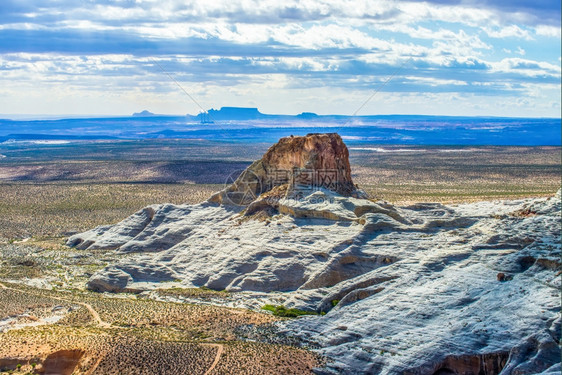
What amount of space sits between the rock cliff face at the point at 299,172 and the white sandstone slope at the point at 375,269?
163mm

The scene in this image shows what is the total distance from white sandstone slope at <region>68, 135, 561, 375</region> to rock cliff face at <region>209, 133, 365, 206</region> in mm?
163

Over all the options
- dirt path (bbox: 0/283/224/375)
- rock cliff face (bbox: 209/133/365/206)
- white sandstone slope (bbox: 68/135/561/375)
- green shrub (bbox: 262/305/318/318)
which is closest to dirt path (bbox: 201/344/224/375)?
dirt path (bbox: 0/283/224/375)

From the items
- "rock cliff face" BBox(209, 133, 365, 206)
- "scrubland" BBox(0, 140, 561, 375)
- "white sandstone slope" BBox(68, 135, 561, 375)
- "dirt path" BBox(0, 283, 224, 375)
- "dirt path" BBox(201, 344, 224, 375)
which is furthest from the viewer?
"rock cliff face" BBox(209, 133, 365, 206)

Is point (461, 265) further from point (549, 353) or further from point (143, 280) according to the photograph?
point (143, 280)

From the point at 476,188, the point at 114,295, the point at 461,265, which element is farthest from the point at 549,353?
the point at 476,188

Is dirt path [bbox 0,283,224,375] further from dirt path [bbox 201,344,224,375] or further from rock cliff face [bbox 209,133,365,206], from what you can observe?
rock cliff face [bbox 209,133,365,206]

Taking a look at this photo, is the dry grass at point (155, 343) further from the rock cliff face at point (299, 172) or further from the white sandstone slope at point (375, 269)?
the rock cliff face at point (299, 172)

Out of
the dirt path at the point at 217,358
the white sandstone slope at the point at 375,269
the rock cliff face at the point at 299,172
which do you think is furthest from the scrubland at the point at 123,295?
the rock cliff face at the point at 299,172

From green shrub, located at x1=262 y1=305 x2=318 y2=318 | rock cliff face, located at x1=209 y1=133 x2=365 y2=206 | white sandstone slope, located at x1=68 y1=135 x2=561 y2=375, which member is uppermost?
rock cliff face, located at x1=209 y1=133 x2=365 y2=206

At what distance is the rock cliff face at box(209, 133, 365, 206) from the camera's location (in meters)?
40.1

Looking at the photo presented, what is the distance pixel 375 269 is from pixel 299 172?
1029 centimetres

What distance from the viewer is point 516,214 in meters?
36.9

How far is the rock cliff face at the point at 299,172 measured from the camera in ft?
132

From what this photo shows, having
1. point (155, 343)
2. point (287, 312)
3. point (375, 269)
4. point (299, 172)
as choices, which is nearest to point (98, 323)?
point (155, 343)
